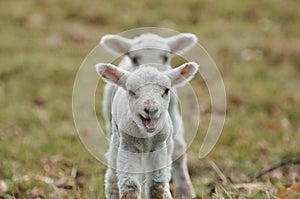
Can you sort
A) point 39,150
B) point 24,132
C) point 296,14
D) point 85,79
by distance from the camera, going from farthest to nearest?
1. point 296,14
2. point 24,132
3. point 39,150
4. point 85,79

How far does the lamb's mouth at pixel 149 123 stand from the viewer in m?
3.57

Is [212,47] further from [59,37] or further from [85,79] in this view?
[85,79]

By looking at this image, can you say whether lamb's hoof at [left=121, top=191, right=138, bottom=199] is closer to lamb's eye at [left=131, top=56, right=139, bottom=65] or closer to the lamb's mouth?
the lamb's mouth

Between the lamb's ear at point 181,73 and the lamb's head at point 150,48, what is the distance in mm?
1772

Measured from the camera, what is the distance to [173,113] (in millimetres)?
5414

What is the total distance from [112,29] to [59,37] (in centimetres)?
137

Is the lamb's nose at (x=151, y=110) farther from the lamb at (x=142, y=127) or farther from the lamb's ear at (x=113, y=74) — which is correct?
the lamb's ear at (x=113, y=74)

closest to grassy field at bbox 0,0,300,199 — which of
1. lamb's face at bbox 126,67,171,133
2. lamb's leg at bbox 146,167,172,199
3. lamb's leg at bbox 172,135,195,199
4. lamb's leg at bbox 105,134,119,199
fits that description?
lamb's leg at bbox 172,135,195,199

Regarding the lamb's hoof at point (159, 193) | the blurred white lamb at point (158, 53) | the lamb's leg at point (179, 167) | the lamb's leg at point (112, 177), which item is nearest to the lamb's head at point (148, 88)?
the lamb's hoof at point (159, 193)

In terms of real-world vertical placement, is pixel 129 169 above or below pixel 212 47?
above

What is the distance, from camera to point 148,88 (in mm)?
3670

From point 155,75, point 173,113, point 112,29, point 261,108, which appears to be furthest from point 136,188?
point 112,29

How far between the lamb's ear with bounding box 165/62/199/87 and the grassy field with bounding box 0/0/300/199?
104 cm

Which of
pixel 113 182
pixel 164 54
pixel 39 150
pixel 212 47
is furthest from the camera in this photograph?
pixel 212 47
